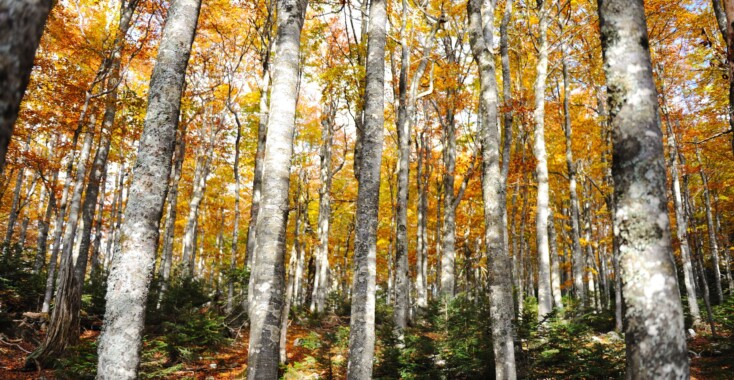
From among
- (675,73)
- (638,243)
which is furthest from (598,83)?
(638,243)

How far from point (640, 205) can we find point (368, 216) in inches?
143

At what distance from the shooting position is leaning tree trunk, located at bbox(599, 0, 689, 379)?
2.18 metres

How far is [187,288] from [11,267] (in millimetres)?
4987

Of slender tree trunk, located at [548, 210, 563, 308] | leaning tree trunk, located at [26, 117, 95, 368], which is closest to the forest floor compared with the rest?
leaning tree trunk, located at [26, 117, 95, 368]

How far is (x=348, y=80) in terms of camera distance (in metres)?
11.2

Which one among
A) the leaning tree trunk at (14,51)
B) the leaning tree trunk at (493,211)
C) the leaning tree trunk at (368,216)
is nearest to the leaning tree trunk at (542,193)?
the leaning tree trunk at (493,211)

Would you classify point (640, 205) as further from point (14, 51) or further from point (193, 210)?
point (193, 210)

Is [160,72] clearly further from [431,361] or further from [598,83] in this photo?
[598,83]

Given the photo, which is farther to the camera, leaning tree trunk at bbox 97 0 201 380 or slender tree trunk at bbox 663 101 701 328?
slender tree trunk at bbox 663 101 701 328

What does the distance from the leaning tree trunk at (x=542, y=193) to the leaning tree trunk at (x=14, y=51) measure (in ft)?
37.9

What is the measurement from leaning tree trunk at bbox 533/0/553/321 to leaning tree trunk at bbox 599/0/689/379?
9.08 m

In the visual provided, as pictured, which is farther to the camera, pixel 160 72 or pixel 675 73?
pixel 675 73

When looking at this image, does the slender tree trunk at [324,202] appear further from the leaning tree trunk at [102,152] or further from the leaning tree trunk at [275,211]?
the leaning tree trunk at [275,211]

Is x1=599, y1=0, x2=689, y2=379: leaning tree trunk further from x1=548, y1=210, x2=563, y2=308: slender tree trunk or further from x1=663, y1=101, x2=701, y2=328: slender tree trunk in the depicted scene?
x1=663, y1=101, x2=701, y2=328: slender tree trunk
